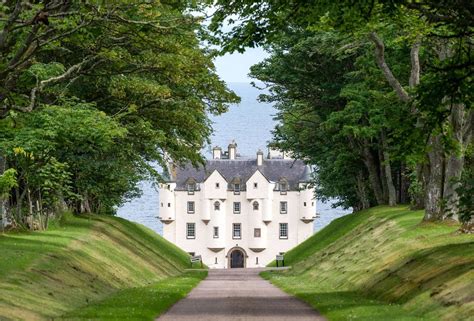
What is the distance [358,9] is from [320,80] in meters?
43.2

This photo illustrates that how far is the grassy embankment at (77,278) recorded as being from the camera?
1085 inches

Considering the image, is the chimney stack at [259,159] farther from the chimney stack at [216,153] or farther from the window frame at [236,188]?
the chimney stack at [216,153]

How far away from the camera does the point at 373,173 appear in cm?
7050

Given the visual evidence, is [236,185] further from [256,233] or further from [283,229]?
[283,229]

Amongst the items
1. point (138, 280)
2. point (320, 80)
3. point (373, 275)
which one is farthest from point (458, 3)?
point (320, 80)

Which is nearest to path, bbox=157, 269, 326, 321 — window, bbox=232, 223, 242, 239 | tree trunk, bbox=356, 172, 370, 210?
tree trunk, bbox=356, 172, 370, 210

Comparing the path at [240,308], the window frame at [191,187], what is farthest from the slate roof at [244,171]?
the path at [240,308]

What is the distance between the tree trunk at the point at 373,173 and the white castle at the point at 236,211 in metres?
78.1

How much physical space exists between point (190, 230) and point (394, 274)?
383ft

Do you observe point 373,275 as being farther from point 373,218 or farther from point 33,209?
point 373,218

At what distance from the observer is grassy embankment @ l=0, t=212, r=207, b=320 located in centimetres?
2755

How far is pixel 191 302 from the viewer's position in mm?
35281

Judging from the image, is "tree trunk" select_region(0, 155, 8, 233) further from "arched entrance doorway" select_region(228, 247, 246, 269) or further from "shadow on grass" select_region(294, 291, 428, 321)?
"arched entrance doorway" select_region(228, 247, 246, 269)

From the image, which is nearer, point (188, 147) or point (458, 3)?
point (458, 3)
